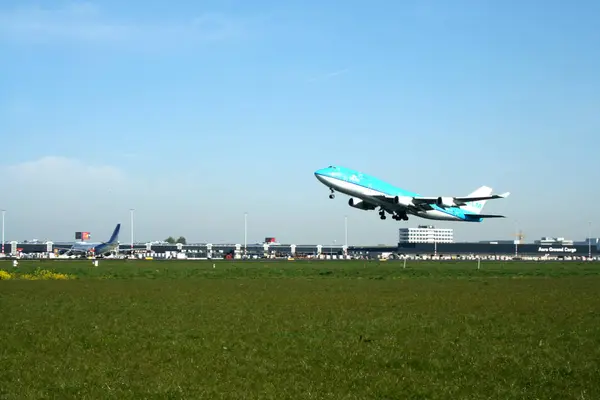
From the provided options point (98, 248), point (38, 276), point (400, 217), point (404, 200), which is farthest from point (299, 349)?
point (98, 248)

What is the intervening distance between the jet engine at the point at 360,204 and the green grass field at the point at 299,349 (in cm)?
4341

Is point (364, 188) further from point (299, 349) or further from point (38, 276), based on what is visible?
point (299, 349)

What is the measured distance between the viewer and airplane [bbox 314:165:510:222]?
3184 inches

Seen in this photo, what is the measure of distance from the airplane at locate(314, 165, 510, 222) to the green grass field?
39.2m

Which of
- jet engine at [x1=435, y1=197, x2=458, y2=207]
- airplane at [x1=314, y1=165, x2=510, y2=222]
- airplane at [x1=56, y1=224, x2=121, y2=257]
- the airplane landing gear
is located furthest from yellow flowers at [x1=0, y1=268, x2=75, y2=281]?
airplane at [x1=56, y1=224, x2=121, y2=257]

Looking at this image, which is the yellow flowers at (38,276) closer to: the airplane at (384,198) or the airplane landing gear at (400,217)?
the airplane at (384,198)

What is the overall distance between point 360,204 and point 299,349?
6330 centimetres

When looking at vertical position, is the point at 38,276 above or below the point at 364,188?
below

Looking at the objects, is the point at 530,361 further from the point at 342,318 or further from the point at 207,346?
the point at 342,318

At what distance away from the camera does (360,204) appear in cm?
8644

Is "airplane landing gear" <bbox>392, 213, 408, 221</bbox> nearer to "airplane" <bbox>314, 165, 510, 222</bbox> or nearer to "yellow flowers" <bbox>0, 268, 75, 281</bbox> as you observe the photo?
"airplane" <bbox>314, 165, 510, 222</bbox>

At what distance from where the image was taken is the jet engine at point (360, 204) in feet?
281

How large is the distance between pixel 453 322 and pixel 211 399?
53.6 feet

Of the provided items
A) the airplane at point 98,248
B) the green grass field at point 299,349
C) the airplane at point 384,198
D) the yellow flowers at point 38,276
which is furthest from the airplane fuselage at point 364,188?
the airplane at point 98,248
